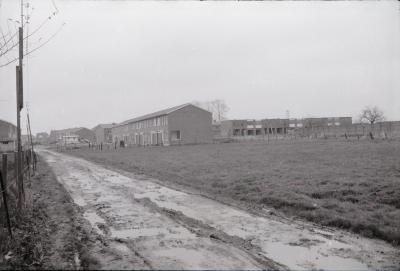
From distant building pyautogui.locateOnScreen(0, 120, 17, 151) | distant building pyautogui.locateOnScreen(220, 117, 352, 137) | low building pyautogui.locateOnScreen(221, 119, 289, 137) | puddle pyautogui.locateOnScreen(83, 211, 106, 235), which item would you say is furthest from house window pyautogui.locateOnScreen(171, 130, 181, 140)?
puddle pyautogui.locateOnScreen(83, 211, 106, 235)

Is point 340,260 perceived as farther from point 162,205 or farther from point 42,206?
point 42,206

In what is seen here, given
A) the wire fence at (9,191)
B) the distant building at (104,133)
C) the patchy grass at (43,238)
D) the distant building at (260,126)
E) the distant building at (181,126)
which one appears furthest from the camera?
the distant building at (104,133)

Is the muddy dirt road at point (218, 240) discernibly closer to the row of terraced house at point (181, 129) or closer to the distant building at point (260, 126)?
the row of terraced house at point (181, 129)

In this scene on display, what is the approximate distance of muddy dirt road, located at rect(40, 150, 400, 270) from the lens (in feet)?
20.5

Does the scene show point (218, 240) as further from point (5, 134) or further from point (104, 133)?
point (104, 133)

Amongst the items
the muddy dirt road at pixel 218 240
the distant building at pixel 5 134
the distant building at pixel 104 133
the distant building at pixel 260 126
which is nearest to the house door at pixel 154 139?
the distant building at pixel 260 126

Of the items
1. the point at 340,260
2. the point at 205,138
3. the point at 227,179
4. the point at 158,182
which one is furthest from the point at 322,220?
the point at 205,138

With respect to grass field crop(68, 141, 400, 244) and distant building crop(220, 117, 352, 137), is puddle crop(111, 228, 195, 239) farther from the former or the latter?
distant building crop(220, 117, 352, 137)

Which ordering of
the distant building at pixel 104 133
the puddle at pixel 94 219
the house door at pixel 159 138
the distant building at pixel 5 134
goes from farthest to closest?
1. the distant building at pixel 104 133
2. the house door at pixel 159 138
3. the distant building at pixel 5 134
4. the puddle at pixel 94 219

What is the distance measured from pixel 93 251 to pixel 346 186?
8.78 m

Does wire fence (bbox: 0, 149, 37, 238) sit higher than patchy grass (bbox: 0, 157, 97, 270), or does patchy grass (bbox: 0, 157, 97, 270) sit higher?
wire fence (bbox: 0, 149, 37, 238)

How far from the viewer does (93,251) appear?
6758mm

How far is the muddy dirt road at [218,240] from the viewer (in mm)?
6262

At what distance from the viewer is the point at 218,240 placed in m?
7.52
